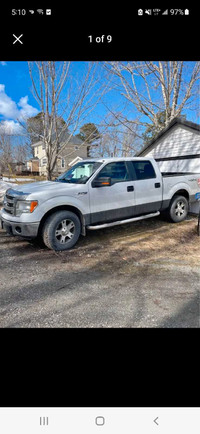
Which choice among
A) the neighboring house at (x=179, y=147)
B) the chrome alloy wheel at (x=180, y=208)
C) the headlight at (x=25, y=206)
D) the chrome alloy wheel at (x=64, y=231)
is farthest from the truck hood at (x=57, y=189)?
the neighboring house at (x=179, y=147)

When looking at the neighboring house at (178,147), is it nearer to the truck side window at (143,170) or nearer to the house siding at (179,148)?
the house siding at (179,148)

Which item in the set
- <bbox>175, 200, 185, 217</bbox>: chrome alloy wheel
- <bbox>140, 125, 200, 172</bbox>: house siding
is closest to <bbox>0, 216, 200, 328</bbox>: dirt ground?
<bbox>175, 200, 185, 217</bbox>: chrome alloy wheel

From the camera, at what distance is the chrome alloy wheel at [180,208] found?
19.0 ft

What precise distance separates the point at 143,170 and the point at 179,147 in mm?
3041

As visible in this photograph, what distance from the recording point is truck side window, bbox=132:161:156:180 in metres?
4.97

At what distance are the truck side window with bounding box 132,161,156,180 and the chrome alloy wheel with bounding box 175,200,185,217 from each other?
1.25 metres

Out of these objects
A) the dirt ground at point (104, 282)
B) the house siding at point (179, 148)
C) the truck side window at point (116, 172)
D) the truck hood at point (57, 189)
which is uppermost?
the house siding at point (179, 148)

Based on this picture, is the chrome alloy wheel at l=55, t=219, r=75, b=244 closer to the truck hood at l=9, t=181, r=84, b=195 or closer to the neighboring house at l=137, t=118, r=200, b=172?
the truck hood at l=9, t=181, r=84, b=195

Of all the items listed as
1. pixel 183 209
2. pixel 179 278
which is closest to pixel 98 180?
pixel 179 278

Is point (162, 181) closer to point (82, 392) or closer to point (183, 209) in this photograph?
point (183, 209)

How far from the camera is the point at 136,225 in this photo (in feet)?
19.1

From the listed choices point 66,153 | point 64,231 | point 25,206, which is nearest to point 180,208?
point 64,231

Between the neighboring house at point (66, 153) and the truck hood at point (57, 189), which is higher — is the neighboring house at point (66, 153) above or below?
above

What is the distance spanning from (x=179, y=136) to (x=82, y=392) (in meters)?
7.80
